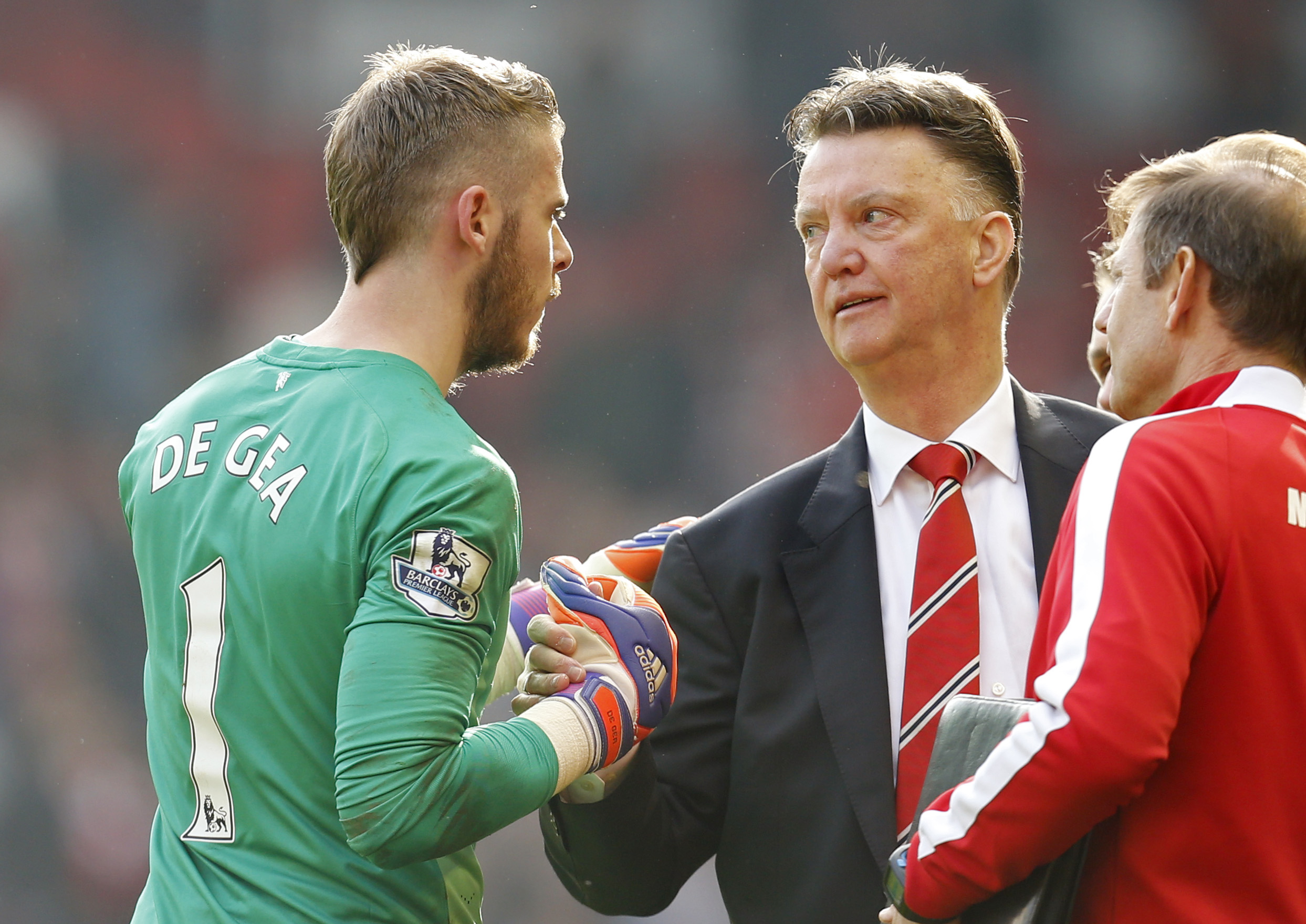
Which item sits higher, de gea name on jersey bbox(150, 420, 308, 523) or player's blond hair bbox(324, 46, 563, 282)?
player's blond hair bbox(324, 46, 563, 282)

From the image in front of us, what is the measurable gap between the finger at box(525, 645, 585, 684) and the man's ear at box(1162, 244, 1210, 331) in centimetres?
77

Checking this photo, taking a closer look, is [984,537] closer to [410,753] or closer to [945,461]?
[945,461]

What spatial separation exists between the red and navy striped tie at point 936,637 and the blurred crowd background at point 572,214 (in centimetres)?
379

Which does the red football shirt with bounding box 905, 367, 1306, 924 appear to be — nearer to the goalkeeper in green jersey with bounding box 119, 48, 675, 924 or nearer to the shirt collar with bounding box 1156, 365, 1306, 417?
the shirt collar with bounding box 1156, 365, 1306, 417

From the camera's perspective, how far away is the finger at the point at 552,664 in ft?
4.85

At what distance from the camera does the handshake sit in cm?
145

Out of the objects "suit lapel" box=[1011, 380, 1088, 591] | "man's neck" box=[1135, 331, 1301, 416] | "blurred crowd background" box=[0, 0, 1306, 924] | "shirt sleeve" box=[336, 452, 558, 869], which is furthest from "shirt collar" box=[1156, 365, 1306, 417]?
"blurred crowd background" box=[0, 0, 1306, 924]

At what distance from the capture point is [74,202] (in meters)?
5.84

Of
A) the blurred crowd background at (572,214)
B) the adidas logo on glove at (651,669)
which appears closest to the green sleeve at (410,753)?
the adidas logo on glove at (651,669)

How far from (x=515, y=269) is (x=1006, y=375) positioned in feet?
2.87

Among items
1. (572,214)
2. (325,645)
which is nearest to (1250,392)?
(325,645)

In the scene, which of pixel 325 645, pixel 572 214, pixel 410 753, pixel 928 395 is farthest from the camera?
pixel 572 214

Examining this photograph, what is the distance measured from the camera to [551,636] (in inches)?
59.5

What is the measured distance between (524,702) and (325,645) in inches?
11.1
